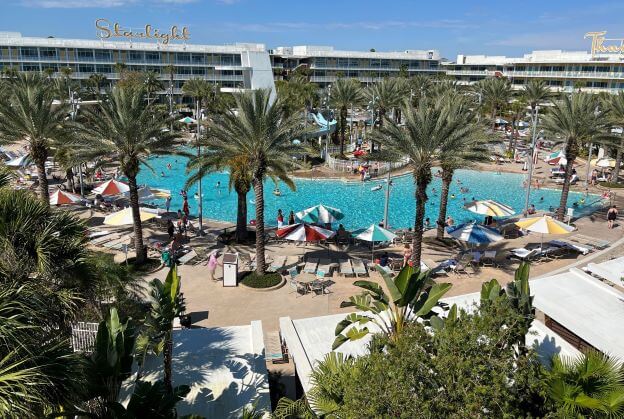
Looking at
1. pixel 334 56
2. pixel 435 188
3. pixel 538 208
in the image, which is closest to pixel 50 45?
pixel 334 56

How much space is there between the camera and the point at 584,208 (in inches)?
1254

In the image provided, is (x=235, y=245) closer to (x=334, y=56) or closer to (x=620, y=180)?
(x=620, y=180)

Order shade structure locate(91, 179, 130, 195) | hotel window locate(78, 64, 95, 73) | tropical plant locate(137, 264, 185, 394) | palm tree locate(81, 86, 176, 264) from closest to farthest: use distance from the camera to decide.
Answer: tropical plant locate(137, 264, 185, 394) < palm tree locate(81, 86, 176, 264) < shade structure locate(91, 179, 130, 195) < hotel window locate(78, 64, 95, 73)

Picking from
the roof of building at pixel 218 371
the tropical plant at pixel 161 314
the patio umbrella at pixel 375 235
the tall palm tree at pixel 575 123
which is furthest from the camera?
the tall palm tree at pixel 575 123

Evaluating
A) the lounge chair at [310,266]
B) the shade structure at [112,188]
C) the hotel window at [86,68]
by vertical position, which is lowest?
the lounge chair at [310,266]

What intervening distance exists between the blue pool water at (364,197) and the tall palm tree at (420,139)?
11161mm

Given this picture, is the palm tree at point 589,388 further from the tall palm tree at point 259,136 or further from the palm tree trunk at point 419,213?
the tall palm tree at point 259,136

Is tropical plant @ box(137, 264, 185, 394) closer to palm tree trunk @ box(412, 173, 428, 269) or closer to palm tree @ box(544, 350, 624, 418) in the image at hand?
palm tree @ box(544, 350, 624, 418)

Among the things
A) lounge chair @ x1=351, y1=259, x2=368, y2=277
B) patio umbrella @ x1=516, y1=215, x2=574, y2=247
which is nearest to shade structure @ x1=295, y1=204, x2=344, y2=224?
lounge chair @ x1=351, y1=259, x2=368, y2=277

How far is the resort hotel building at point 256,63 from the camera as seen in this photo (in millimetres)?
70625

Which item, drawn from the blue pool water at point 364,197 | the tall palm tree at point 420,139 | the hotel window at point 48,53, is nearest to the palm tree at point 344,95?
the blue pool water at point 364,197

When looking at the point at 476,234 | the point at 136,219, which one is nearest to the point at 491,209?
the point at 476,234

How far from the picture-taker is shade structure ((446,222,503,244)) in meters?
20.8

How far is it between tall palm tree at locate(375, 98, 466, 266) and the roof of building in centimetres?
871
